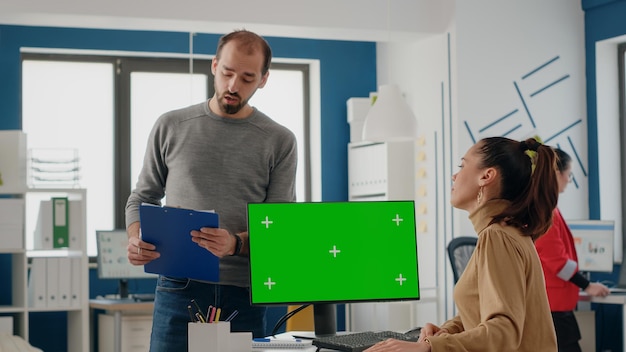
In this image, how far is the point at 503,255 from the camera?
1990 millimetres

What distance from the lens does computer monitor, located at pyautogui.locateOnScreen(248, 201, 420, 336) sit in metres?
2.61

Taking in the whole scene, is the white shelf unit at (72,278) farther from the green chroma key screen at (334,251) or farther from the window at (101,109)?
the green chroma key screen at (334,251)

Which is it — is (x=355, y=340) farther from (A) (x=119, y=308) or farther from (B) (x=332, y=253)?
(A) (x=119, y=308)

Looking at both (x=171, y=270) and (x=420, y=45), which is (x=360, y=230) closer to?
(x=171, y=270)

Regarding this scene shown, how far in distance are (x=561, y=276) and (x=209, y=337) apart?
2837 millimetres

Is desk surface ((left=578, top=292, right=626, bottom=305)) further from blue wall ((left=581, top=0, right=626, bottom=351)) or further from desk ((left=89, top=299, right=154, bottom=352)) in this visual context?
desk ((left=89, top=299, right=154, bottom=352))

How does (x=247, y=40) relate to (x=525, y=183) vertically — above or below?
above

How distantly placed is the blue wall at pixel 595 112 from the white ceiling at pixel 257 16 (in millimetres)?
1003

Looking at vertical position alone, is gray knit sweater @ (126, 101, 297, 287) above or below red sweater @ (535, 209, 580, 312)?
above

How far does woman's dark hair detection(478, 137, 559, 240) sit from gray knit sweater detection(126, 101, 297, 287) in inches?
27.0

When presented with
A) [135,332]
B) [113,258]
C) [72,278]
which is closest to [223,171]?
[135,332]

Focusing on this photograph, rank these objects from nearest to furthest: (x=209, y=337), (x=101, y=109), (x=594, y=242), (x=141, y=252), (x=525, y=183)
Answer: (x=525, y=183) < (x=209, y=337) < (x=141, y=252) < (x=594, y=242) < (x=101, y=109)

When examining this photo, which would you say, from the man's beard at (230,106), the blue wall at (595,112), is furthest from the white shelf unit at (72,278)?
the man's beard at (230,106)

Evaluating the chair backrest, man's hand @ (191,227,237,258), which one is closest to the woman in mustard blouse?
man's hand @ (191,227,237,258)
